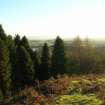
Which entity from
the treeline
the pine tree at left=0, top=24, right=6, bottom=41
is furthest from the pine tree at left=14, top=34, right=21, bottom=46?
the pine tree at left=0, top=24, right=6, bottom=41

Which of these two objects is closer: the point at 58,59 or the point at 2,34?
the point at 2,34

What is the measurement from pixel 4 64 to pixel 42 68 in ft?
37.2

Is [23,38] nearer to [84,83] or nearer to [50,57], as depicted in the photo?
[50,57]

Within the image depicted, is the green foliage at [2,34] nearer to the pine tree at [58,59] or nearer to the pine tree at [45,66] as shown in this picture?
the pine tree at [45,66]

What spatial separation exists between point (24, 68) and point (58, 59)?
848 cm

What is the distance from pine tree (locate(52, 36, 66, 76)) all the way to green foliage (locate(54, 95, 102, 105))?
111ft

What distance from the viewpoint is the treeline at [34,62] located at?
45.0 m

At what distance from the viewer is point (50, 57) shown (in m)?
55.0

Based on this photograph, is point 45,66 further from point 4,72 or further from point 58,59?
point 4,72

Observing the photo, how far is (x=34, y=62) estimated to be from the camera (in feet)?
177

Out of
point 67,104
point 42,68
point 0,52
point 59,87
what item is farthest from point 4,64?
point 67,104

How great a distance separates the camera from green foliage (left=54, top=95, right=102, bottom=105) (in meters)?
17.8

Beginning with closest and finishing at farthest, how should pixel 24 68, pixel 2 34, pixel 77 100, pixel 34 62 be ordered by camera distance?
pixel 77 100
pixel 24 68
pixel 2 34
pixel 34 62

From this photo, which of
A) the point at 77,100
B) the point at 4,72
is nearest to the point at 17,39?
the point at 4,72
